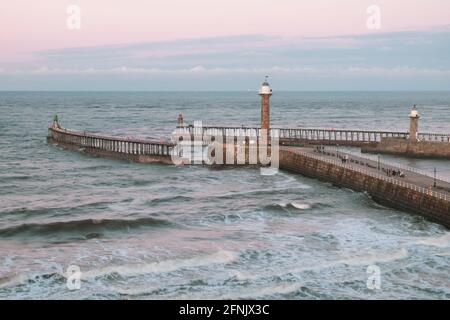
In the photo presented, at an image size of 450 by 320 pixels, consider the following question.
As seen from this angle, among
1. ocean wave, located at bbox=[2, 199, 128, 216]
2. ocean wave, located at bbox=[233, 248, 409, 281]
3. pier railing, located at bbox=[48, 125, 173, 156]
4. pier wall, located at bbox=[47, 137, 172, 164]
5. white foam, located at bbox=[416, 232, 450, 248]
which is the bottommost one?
ocean wave, located at bbox=[233, 248, 409, 281]

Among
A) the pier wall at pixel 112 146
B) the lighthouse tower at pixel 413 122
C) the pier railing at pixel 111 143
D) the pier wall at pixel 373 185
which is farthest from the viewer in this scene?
the pier railing at pixel 111 143

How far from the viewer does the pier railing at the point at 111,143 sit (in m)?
67.6

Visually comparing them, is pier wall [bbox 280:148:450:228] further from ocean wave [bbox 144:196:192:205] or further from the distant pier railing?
the distant pier railing

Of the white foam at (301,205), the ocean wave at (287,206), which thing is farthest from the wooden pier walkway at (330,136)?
the ocean wave at (287,206)

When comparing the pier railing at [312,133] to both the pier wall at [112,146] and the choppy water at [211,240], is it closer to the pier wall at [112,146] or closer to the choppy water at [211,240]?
the pier wall at [112,146]

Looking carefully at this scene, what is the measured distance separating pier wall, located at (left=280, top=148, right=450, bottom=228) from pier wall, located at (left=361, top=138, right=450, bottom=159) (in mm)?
14108

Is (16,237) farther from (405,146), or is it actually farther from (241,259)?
(405,146)

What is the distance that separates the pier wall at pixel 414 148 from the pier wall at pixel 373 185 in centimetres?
1411

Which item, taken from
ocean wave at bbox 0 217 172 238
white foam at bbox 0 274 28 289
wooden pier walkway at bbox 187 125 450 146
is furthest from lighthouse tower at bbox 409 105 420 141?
white foam at bbox 0 274 28 289

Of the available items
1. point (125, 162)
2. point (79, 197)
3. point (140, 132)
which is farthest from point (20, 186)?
point (140, 132)

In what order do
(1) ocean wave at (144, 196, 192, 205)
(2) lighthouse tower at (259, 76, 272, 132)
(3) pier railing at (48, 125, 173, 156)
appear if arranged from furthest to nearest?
(3) pier railing at (48, 125, 173, 156), (2) lighthouse tower at (259, 76, 272, 132), (1) ocean wave at (144, 196, 192, 205)

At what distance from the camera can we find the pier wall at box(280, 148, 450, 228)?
34769 millimetres

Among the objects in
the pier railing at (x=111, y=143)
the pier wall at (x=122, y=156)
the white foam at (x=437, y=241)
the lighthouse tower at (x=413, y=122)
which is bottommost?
the white foam at (x=437, y=241)

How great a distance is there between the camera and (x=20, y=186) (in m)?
Result: 51.3
